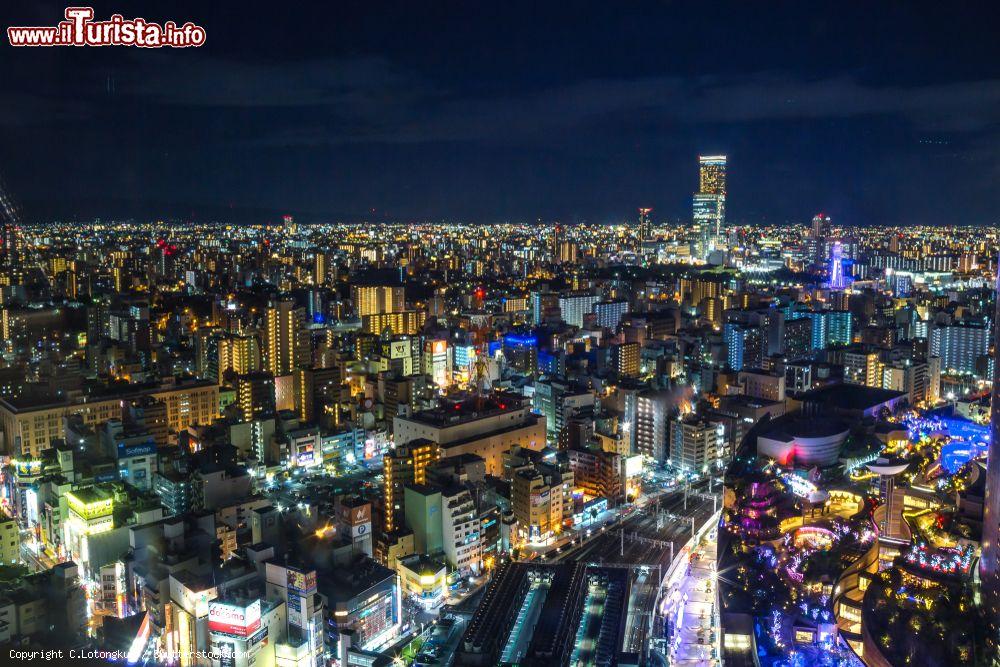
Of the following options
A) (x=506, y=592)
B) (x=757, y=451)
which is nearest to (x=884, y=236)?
(x=757, y=451)

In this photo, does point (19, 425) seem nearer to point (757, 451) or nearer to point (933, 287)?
point (757, 451)

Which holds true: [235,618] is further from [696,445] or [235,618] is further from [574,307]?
[574,307]

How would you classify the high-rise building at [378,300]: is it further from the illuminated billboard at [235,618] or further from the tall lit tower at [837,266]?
the illuminated billboard at [235,618]

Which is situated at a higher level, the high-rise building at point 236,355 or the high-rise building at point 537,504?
the high-rise building at point 236,355

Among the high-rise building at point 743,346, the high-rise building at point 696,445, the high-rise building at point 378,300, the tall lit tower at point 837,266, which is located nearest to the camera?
the high-rise building at point 696,445

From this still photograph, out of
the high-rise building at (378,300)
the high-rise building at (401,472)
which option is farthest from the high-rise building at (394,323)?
the high-rise building at (401,472)

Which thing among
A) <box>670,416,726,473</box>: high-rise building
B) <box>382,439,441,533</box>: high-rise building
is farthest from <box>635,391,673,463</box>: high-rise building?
<box>382,439,441,533</box>: high-rise building

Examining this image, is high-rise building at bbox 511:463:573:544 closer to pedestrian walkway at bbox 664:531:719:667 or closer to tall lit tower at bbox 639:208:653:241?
pedestrian walkway at bbox 664:531:719:667

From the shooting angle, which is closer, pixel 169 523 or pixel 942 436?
pixel 169 523

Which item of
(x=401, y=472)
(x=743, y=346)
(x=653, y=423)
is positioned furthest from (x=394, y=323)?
(x=401, y=472)
